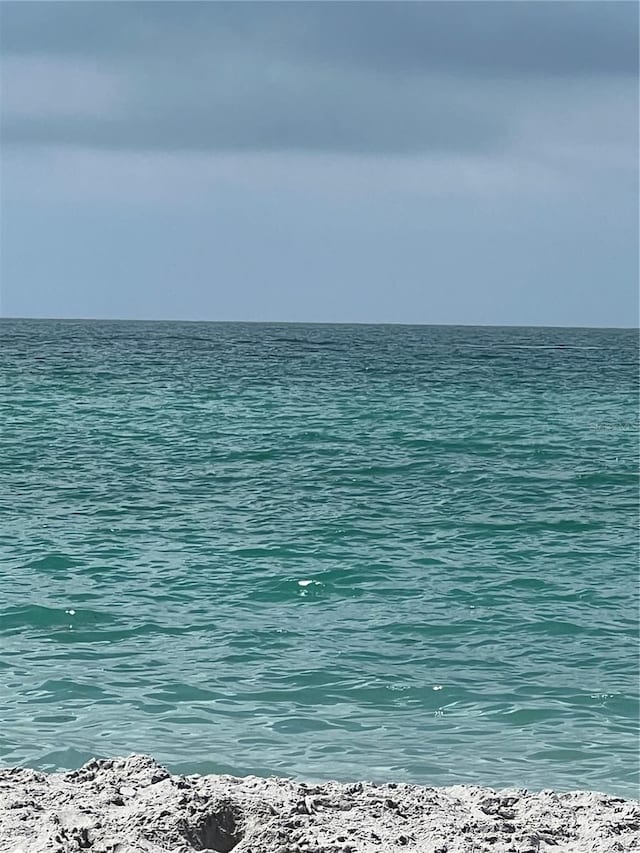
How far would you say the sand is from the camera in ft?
15.1

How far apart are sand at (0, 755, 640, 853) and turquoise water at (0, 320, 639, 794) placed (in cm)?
90

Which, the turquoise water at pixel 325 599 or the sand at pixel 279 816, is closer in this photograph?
the sand at pixel 279 816

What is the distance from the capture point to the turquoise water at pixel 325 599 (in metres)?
6.87

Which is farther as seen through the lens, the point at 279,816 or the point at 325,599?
the point at 325,599

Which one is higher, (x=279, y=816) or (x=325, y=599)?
(x=279, y=816)

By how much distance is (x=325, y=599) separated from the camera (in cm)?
1027

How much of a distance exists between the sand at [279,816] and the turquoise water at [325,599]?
90 cm

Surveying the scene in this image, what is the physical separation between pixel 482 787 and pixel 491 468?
12.2m

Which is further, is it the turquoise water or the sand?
the turquoise water

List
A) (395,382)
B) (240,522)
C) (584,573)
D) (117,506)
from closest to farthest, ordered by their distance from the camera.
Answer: (584,573), (240,522), (117,506), (395,382)

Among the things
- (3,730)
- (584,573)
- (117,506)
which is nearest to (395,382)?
(117,506)

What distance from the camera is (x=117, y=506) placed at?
564 inches

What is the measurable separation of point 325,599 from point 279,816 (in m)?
5.40

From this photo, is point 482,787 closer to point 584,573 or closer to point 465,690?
point 465,690
